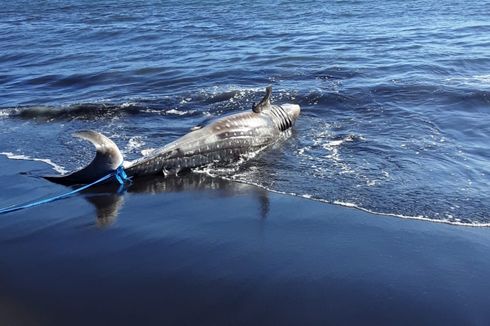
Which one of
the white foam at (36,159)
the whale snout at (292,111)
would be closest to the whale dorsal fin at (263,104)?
the whale snout at (292,111)

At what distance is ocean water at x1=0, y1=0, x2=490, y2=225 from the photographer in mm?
8141

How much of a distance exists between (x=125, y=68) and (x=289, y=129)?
7527 millimetres

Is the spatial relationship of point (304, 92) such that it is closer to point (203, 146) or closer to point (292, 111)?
point (292, 111)

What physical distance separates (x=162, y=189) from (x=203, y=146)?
3.74 feet

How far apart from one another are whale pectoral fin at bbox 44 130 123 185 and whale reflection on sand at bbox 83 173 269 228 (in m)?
0.20

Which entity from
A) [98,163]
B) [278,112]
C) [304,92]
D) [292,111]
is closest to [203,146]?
→ [98,163]

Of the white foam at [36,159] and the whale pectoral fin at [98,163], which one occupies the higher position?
the whale pectoral fin at [98,163]

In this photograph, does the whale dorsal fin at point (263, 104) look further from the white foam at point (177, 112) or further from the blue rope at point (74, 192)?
the blue rope at point (74, 192)

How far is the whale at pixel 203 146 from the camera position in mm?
7605

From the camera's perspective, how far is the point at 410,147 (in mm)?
9312

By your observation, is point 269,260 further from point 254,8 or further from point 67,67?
point 254,8

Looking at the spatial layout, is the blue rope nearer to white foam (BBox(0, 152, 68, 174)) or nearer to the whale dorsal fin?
white foam (BBox(0, 152, 68, 174))

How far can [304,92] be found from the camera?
42.8ft

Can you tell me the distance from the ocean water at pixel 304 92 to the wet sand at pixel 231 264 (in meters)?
0.76
